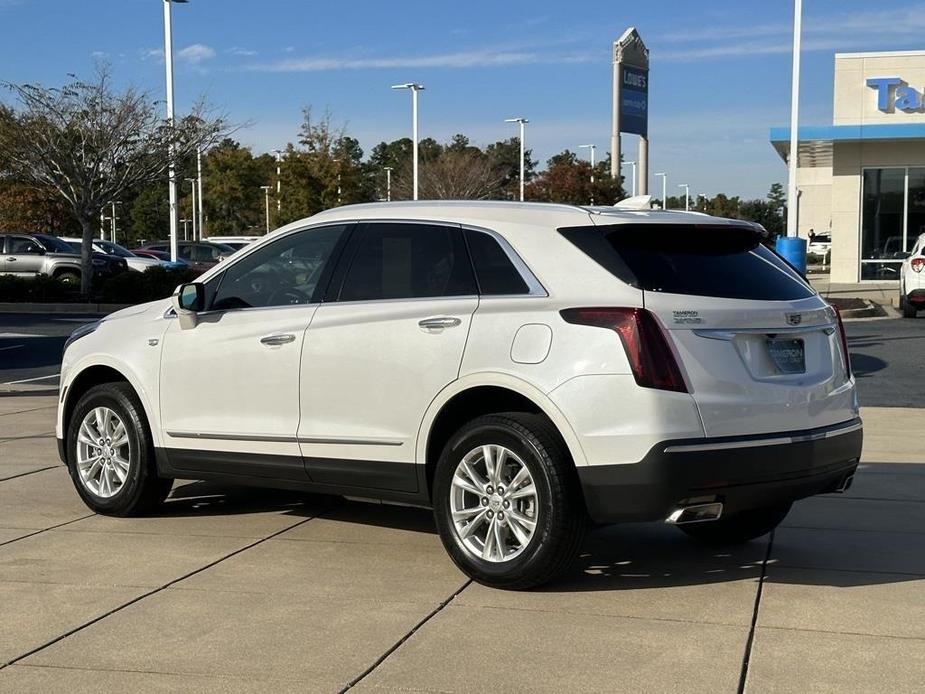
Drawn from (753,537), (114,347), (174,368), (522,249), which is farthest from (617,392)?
(114,347)

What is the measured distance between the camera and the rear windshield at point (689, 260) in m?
5.84

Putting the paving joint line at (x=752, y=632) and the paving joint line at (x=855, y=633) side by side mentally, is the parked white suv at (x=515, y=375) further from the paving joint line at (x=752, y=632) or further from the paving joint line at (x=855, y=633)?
the paving joint line at (x=855, y=633)

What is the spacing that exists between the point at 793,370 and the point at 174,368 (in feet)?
11.3

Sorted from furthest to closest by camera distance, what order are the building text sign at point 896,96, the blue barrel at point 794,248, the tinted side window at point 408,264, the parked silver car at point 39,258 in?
the building text sign at point 896,96, the parked silver car at point 39,258, the blue barrel at point 794,248, the tinted side window at point 408,264

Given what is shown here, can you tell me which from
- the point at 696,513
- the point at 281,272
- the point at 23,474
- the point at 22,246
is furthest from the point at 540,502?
the point at 22,246

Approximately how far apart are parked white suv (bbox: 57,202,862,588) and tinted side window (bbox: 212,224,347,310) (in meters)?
0.01

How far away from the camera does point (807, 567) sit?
6.46 m

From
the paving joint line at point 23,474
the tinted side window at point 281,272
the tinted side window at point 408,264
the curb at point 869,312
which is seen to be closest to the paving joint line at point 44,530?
the paving joint line at point 23,474

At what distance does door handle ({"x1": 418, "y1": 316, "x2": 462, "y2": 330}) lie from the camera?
6.16 meters

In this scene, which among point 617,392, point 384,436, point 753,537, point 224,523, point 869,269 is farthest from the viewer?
point 869,269

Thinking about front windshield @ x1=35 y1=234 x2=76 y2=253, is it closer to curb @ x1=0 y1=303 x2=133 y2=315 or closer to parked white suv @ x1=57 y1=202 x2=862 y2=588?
curb @ x1=0 y1=303 x2=133 y2=315

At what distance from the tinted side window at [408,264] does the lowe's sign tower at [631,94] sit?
3941 centimetres

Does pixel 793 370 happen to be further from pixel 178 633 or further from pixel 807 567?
pixel 178 633

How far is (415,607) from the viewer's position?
5.68 meters
